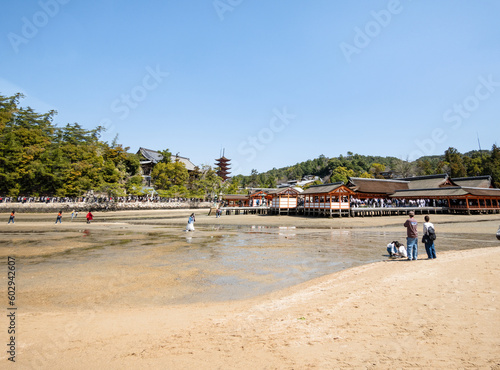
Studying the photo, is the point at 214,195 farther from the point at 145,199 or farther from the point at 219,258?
the point at 219,258

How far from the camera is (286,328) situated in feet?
15.6

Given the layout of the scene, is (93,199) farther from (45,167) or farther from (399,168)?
(399,168)

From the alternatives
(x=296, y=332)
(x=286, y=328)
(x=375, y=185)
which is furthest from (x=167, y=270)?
(x=375, y=185)

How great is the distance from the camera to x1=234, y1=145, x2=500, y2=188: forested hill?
6462 cm

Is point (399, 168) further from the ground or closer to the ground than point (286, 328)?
further from the ground

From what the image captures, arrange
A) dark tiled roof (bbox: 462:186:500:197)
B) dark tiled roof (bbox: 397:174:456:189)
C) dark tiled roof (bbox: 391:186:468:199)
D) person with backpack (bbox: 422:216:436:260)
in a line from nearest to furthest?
1. person with backpack (bbox: 422:216:436:260)
2. dark tiled roof (bbox: 462:186:500:197)
3. dark tiled roof (bbox: 391:186:468:199)
4. dark tiled roof (bbox: 397:174:456:189)

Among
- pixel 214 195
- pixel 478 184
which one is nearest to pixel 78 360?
pixel 478 184

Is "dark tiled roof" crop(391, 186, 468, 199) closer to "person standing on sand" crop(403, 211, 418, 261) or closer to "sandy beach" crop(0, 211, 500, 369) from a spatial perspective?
"person standing on sand" crop(403, 211, 418, 261)

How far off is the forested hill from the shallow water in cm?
6536

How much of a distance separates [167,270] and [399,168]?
9900 centimetres

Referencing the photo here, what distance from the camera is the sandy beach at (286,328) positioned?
3.68 meters

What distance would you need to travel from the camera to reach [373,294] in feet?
21.1

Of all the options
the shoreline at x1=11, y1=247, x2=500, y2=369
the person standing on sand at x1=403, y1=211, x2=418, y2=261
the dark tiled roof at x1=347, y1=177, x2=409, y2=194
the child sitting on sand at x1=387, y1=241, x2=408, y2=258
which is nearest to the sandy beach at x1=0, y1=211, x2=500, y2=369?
the shoreline at x1=11, y1=247, x2=500, y2=369

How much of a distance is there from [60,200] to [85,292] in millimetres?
49891
